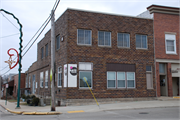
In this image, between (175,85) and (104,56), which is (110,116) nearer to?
(104,56)

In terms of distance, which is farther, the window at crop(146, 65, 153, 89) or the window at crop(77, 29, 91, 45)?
the window at crop(146, 65, 153, 89)

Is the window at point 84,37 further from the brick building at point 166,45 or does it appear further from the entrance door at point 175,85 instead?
the entrance door at point 175,85

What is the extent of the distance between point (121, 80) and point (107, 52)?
3018 mm

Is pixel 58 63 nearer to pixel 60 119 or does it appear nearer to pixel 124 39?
pixel 124 39

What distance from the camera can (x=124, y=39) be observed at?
20.2 meters

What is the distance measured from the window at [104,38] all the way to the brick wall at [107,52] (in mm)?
356

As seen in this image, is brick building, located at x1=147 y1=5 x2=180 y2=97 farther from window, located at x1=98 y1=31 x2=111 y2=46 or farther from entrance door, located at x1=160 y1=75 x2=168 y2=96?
window, located at x1=98 y1=31 x2=111 y2=46

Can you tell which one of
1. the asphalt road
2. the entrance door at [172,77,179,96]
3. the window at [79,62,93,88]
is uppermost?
the window at [79,62,93,88]

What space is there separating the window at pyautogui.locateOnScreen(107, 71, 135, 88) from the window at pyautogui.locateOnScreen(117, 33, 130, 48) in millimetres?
2809

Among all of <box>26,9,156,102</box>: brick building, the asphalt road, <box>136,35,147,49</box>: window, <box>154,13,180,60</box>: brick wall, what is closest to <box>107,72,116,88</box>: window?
<box>26,9,156,102</box>: brick building

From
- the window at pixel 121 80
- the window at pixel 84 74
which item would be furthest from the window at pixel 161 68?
the window at pixel 84 74

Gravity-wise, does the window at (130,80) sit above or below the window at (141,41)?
below

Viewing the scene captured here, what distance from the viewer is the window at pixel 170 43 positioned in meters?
21.3

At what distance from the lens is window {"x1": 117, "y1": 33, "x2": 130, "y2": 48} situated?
1995cm
